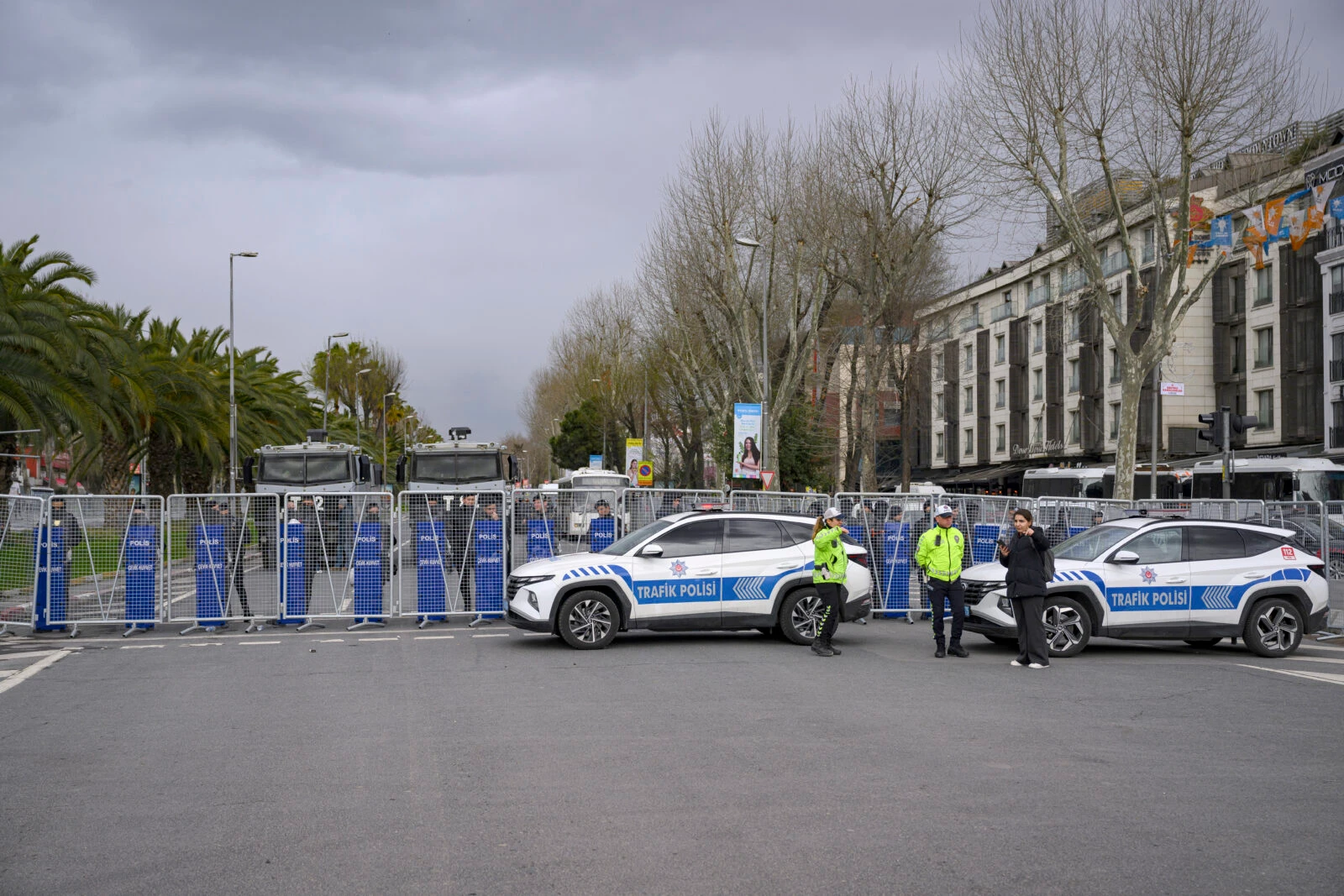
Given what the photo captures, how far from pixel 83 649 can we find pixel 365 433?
245 feet

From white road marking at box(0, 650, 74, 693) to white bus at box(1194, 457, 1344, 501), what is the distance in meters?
31.6

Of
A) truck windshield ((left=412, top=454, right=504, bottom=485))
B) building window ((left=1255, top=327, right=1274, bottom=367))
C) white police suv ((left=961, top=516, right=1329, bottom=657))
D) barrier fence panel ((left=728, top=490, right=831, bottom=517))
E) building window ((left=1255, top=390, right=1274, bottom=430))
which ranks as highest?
building window ((left=1255, top=327, right=1274, bottom=367))

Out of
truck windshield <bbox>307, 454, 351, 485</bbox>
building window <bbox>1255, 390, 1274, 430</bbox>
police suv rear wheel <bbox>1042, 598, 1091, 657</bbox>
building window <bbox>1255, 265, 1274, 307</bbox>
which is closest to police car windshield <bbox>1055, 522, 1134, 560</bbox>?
police suv rear wheel <bbox>1042, 598, 1091, 657</bbox>

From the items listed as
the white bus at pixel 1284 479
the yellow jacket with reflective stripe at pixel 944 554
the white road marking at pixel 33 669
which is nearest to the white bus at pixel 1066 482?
the white bus at pixel 1284 479

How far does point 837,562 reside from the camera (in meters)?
14.1

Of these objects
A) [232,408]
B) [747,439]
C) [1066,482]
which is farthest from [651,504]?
[1066,482]

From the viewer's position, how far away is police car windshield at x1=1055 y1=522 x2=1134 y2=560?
47.1ft

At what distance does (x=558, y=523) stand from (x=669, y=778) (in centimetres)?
1054

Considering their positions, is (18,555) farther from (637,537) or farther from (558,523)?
(637,537)

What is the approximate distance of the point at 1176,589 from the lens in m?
14.1

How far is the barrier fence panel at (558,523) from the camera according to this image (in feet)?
58.2

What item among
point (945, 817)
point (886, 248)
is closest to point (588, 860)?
point (945, 817)

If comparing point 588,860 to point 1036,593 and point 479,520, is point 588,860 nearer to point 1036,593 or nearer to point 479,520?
point 1036,593

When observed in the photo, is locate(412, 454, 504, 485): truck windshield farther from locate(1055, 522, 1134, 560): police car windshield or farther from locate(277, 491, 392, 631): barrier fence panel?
locate(1055, 522, 1134, 560): police car windshield
